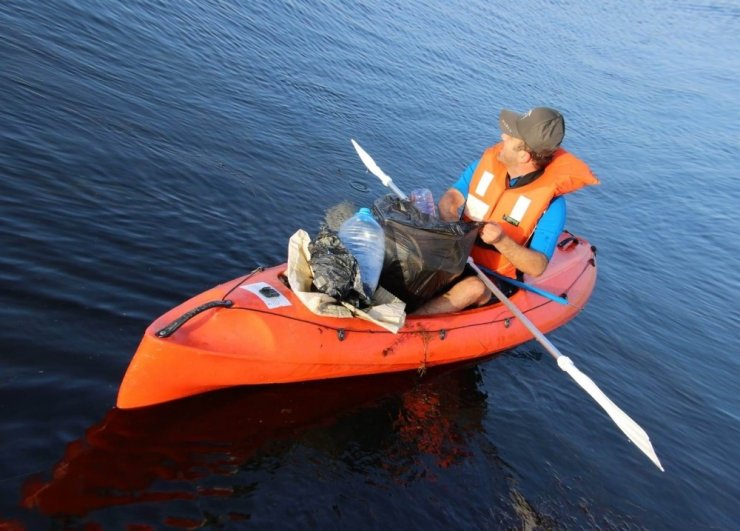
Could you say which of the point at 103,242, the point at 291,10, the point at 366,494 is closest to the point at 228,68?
the point at 291,10

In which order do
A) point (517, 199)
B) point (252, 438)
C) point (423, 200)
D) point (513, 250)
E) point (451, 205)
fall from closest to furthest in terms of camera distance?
point (252, 438)
point (513, 250)
point (517, 199)
point (423, 200)
point (451, 205)

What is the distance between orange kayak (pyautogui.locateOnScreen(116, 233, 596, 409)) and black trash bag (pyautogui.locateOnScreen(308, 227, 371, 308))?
222 mm

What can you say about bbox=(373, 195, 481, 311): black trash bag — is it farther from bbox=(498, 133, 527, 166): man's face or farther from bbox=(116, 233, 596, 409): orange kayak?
bbox=(498, 133, 527, 166): man's face

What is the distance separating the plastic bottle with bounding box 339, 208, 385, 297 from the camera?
4.05 metres

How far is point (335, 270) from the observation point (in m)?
3.84

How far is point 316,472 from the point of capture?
11.8 feet

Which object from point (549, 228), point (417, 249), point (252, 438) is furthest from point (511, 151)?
point (252, 438)

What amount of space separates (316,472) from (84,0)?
9.11 meters

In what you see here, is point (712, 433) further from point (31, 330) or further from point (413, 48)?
point (413, 48)

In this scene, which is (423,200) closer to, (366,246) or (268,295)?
(366,246)

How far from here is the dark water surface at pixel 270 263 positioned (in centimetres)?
332

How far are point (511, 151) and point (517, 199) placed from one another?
41cm

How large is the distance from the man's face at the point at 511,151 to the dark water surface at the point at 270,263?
190cm

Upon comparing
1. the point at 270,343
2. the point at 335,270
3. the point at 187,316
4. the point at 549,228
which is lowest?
the point at 270,343
